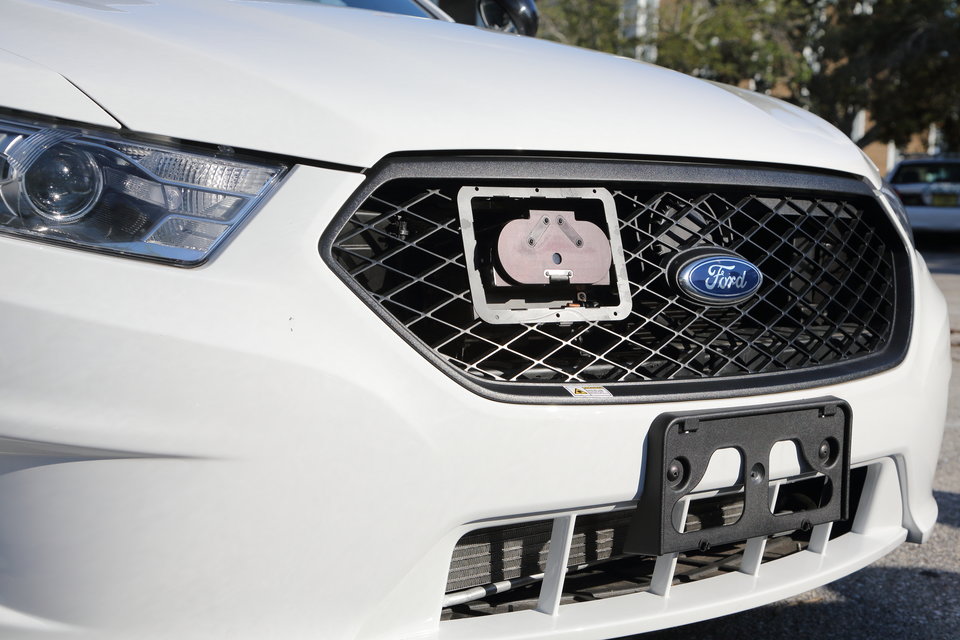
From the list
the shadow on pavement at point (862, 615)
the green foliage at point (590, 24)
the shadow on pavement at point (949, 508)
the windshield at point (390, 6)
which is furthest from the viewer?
the green foliage at point (590, 24)

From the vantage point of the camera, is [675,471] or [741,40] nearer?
[675,471]

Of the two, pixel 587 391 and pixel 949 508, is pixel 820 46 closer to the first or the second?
pixel 949 508

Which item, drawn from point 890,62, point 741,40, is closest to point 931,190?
point 741,40

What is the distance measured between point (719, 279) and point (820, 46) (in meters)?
22.9

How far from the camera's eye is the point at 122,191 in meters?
1.25

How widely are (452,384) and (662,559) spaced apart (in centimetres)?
51

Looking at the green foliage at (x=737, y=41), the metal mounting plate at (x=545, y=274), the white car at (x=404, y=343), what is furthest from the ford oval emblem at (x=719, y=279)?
the green foliage at (x=737, y=41)

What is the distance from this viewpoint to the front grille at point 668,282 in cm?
139

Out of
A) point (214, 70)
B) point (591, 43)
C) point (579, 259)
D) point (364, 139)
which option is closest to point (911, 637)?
point (579, 259)

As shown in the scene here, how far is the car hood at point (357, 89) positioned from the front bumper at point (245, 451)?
125 mm

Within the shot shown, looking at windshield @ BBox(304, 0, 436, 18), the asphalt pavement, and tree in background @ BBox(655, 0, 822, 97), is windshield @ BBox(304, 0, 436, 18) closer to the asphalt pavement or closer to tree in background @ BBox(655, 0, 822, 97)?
the asphalt pavement

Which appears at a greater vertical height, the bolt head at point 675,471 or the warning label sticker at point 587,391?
the warning label sticker at point 587,391

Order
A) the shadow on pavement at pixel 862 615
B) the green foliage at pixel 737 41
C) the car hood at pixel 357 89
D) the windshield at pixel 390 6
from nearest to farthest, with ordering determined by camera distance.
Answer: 1. the car hood at pixel 357 89
2. the shadow on pavement at pixel 862 615
3. the windshield at pixel 390 6
4. the green foliage at pixel 737 41

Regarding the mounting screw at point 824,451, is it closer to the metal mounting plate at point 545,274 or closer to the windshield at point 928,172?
the metal mounting plate at point 545,274
